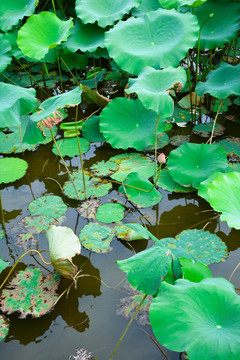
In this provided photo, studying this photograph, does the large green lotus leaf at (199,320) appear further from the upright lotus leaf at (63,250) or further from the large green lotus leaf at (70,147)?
the large green lotus leaf at (70,147)

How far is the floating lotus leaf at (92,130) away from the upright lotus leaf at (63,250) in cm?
113

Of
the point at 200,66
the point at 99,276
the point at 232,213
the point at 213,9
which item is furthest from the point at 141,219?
the point at 200,66

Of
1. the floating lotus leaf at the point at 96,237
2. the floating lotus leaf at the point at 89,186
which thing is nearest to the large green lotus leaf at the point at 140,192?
the floating lotus leaf at the point at 89,186

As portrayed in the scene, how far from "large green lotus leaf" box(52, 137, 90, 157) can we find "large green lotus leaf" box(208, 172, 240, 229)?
1195 mm

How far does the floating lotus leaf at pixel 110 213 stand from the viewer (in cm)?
202

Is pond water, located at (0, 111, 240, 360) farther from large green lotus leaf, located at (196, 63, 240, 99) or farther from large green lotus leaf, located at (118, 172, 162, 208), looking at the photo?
large green lotus leaf, located at (196, 63, 240, 99)

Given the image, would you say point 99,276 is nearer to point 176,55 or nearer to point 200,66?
point 176,55

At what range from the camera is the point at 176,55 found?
2375 mm

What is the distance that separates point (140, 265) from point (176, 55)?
1.58 m

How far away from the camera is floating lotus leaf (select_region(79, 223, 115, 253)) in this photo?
6.14ft

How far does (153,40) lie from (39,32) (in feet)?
2.87

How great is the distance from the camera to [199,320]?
42.8 inches

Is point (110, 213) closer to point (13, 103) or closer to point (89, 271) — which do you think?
point (89, 271)

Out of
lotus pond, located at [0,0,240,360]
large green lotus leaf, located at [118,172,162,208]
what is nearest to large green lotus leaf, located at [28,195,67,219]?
lotus pond, located at [0,0,240,360]
